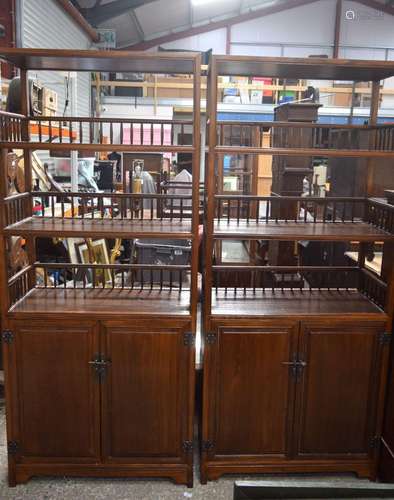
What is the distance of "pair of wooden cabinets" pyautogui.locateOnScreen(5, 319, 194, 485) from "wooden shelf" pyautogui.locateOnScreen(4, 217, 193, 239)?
0.40 meters

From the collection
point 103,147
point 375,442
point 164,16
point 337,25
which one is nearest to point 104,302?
point 103,147

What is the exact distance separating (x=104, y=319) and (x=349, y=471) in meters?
1.44

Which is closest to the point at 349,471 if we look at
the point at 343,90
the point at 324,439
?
the point at 324,439

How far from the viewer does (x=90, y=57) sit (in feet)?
6.78

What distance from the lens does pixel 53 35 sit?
6531 mm

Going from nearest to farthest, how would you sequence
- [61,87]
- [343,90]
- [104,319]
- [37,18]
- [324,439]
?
[104,319]
[324,439]
[37,18]
[61,87]
[343,90]

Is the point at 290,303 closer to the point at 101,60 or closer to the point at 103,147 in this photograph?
the point at 103,147

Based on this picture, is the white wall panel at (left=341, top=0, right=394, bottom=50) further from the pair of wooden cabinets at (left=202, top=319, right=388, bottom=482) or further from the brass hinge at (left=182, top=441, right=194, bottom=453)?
the brass hinge at (left=182, top=441, right=194, bottom=453)

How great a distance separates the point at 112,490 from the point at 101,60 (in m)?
1.98

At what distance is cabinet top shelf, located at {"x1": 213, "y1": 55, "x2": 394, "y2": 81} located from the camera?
82.2 inches

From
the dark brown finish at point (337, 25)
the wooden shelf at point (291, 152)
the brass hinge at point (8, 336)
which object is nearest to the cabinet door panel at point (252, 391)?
the wooden shelf at point (291, 152)

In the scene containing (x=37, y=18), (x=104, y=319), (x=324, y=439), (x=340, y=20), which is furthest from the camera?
(x=340, y=20)

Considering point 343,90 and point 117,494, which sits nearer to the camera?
point 117,494

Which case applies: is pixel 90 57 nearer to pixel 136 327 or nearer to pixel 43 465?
pixel 136 327
